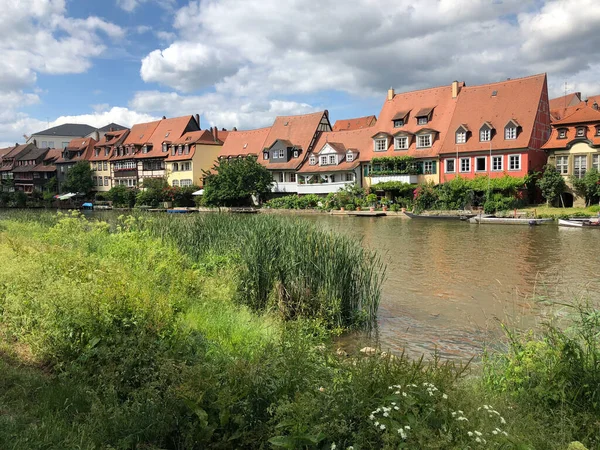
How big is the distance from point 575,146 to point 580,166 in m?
1.77

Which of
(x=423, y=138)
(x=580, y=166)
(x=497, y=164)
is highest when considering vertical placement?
(x=423, y=138)

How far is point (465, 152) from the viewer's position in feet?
150

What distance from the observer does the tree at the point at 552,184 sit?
1550 inches

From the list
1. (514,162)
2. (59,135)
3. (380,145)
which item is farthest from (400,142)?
(59,135)

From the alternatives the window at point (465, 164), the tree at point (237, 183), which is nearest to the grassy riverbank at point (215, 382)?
the window at point (465, 164)

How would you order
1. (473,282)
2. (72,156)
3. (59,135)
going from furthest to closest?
(59,135) < (72,156) < (473,282)

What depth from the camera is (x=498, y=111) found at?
46062 millimetres

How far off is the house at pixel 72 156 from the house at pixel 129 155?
8.73 m

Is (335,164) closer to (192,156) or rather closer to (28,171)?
(192,156)

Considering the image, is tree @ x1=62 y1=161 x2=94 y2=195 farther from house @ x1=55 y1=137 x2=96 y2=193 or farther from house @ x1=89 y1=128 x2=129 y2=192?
house @ x1=55 y1=137 x2=96 y2=193

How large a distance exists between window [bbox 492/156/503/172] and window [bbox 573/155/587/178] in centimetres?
580

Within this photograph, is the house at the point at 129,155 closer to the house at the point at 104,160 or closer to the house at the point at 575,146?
the house at the point at 104,160

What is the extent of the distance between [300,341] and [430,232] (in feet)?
84.6

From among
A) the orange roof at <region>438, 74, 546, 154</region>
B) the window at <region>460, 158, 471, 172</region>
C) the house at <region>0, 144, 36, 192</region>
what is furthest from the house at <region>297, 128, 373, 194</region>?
the house at <region>0, 144, 36, 192</region>
